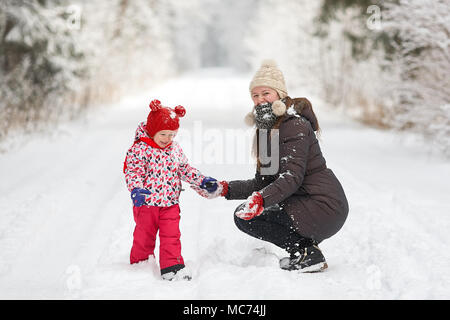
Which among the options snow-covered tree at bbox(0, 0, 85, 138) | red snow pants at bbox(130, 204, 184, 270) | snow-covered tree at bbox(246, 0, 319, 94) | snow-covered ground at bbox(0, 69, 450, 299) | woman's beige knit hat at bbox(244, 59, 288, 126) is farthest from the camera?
snow-covered tree at bbox(246, 0, 319, 94)

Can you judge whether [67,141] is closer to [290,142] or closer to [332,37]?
[290,142]

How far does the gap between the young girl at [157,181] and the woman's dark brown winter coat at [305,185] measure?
669 millimetres

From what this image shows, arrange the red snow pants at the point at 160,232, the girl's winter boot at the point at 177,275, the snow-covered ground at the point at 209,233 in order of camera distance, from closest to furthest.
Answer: the snow-covered ground at the point at 209,233
the girl's winter boot at the point at 177,275
the red snow pants at the point at 160,232

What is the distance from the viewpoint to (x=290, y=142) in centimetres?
345

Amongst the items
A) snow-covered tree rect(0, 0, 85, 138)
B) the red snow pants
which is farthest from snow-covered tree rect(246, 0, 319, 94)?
the red snow pants

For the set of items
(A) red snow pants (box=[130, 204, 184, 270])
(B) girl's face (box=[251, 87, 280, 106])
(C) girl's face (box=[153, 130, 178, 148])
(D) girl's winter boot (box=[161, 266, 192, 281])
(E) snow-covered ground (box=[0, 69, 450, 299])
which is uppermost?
(B) girl's face (box=[251, 87, 280, 106])

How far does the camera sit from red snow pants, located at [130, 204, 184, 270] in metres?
3.47

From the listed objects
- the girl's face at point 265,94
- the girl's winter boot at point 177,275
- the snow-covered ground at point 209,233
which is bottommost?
the snow-covered ground at point 209,233

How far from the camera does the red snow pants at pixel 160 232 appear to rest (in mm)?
3473

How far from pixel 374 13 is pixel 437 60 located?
2.45 metres

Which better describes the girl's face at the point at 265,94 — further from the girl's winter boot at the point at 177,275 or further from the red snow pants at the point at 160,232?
the girl's winter boot at the point at 177,275

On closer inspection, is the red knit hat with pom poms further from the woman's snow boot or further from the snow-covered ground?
the woman's snow boot

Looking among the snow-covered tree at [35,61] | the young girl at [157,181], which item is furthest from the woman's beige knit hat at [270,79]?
the snow-covered tree at [35,61]
